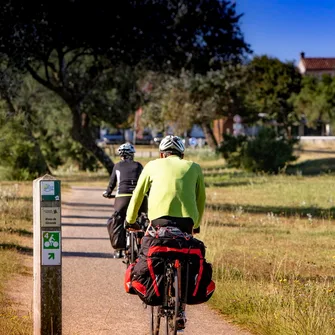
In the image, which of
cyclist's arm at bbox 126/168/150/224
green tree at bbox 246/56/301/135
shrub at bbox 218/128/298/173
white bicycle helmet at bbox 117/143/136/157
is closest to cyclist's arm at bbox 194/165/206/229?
cyclist's arm at bbox 126/168/150/224

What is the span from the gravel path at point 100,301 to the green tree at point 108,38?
15.1 m

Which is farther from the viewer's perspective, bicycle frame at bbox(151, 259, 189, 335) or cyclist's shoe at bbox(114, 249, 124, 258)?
cyclist's shoe at bbox(114, 249, 124, 258)

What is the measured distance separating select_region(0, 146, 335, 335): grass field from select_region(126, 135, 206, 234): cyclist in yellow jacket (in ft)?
4.71

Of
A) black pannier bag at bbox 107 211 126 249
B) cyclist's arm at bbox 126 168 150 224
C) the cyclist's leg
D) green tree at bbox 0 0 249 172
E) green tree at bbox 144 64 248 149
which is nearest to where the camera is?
cyclist's arm at bbox 126 168 150 224

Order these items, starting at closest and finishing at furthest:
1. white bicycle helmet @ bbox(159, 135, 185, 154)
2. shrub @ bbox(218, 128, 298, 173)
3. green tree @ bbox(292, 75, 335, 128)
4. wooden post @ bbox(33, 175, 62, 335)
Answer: wooden post @ bbox(33, 175, 62, 335)
white bicycle helmet @ bbox(159, 135, 185, 154)
shrub @ bbox(218, 128, 298, 173)
green tree @ bbox(292, 75, 335, 128)

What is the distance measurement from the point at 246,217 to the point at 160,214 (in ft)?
44.4

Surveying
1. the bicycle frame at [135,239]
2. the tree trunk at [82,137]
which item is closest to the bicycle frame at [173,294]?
the bicycle frame at [135,239]

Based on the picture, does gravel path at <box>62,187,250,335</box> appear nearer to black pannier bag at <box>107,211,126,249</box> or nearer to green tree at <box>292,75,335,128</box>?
black pannier bag at <box>107,211,126,249</box>

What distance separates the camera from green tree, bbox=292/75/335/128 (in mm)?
86500

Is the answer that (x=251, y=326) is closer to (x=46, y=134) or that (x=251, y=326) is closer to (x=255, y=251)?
(x=255, y=251)

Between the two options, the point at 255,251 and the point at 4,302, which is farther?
the point at 255,251

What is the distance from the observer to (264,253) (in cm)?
1443

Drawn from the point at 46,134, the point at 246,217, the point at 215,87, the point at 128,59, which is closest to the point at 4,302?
the point at 246,217

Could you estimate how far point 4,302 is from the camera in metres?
9.89
